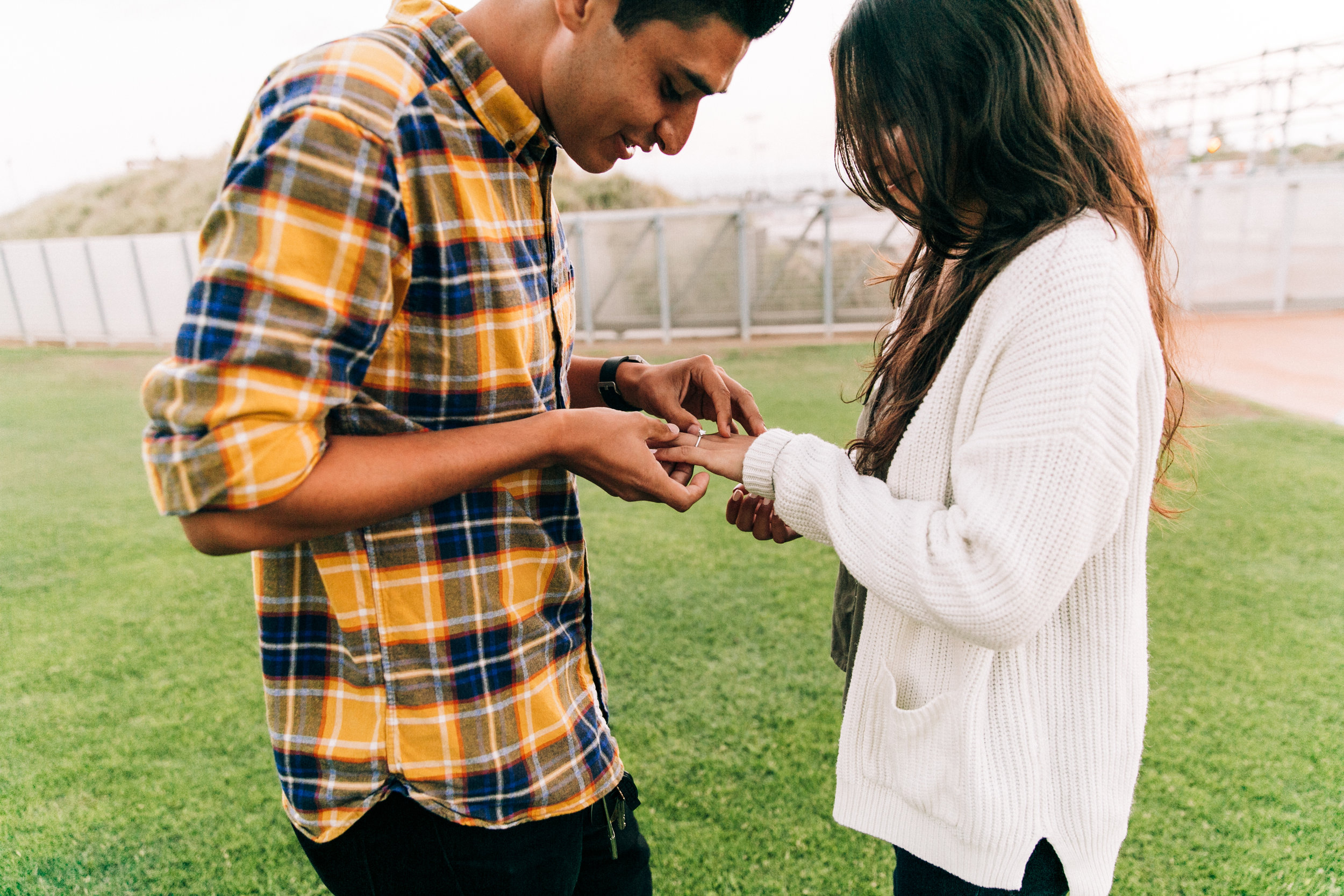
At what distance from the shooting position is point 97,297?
53.6ft

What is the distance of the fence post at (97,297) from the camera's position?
16.1m

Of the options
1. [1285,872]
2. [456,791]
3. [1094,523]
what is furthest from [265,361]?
[1285,872]

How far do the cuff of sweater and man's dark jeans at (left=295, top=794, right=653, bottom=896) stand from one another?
64 cm

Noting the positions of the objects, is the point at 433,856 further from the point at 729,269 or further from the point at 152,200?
the point at 152,200

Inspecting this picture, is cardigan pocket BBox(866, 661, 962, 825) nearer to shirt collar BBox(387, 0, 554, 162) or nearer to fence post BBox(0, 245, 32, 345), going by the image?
shirt collar BBox(387, 0, 554, 162)

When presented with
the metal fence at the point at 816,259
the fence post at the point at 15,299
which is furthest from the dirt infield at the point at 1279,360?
the fence post at the point at 15,299

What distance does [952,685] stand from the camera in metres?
1.30

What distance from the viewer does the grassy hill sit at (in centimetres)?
2458

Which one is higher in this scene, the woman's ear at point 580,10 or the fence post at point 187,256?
the woman's ear at point 580,10

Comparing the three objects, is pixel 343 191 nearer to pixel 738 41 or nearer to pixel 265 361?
pixel 265 361

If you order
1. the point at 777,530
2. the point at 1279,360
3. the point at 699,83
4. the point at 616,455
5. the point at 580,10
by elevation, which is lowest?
the point at 1279,360

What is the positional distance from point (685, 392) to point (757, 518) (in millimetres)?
316

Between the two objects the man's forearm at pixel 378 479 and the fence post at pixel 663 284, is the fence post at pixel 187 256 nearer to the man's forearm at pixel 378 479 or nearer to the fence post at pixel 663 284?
the fence post at pixel 663 284

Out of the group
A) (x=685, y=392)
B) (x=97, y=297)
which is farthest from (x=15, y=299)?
(x=685, y=392)
